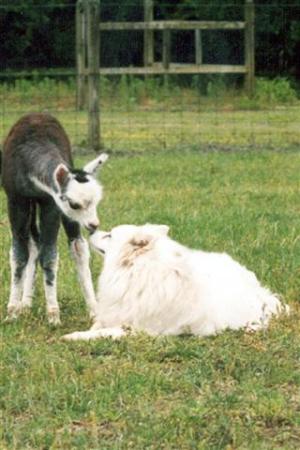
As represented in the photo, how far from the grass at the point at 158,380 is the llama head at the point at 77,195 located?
2.09ft

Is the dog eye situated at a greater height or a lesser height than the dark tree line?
greater

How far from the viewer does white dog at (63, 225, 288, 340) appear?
7.09 metres

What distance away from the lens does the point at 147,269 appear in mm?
7184

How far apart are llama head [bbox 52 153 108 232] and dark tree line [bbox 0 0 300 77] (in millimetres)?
17262

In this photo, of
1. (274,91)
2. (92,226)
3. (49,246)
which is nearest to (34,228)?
(49,246)

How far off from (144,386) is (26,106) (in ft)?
60.3

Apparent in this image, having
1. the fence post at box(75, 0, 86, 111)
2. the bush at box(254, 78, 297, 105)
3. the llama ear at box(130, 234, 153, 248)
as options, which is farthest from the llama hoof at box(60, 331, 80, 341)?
the bush at box(254, 78, 297, 105)

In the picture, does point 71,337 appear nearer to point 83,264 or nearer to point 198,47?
point 83,264

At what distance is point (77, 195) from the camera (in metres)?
7.32

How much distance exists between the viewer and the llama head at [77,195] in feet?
24.1

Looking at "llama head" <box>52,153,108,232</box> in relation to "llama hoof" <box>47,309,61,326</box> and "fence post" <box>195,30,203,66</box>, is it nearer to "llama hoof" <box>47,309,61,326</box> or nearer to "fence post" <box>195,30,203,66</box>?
"llama hoof" <box>47,309,61,326</box>

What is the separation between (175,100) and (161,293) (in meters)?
17.9

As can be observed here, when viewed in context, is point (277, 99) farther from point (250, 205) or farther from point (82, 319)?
point (82, 319)

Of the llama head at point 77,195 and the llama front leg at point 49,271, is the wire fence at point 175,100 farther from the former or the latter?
the llama head at point 77,195
